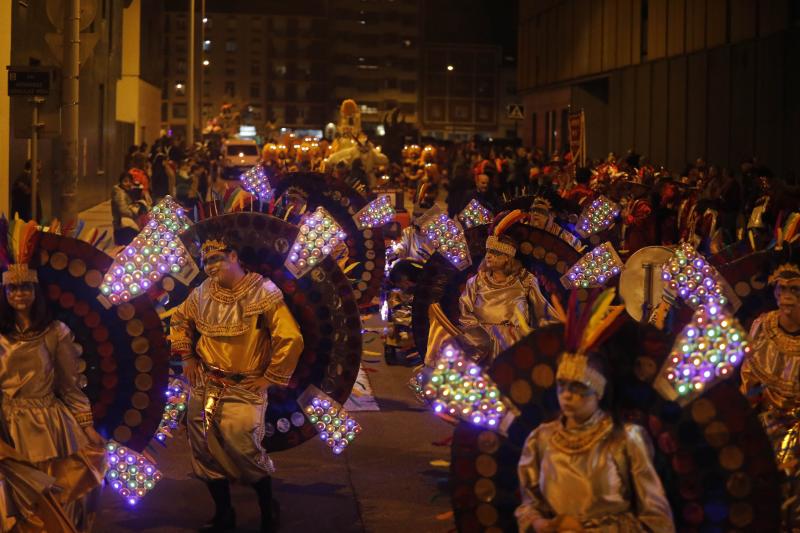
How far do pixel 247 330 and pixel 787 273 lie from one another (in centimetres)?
291

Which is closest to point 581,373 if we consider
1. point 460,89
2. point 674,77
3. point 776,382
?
point 776,382

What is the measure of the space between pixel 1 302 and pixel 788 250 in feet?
12.9

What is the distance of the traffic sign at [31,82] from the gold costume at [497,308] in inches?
298

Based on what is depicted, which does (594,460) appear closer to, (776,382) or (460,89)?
(776,382)

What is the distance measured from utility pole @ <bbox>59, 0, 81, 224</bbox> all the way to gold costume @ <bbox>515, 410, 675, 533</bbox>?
11.6 meters

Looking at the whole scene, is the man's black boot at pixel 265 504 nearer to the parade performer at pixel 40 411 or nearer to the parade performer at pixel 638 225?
the parade performer at pixel 40 411

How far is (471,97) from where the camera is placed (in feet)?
345

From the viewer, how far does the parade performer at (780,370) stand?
657 centimetres

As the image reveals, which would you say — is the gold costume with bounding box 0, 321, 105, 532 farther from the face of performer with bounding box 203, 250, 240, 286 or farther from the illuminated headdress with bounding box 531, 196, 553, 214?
the illuminated headdress with bounding box 531, 196, 553, 214

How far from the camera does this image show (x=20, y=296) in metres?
6.46

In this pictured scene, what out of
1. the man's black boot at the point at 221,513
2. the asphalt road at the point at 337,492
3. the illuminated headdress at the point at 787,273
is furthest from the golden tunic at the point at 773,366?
the man's black boot at the point at 221,513

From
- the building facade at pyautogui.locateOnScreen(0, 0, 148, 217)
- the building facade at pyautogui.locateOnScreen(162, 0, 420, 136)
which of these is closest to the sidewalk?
the building facade at pyautogui.locateOnScreen(0, 0, 148, 217)

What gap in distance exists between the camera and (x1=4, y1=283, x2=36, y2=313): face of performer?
646cm

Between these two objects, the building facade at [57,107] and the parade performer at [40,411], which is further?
the building facade at [57,107]
